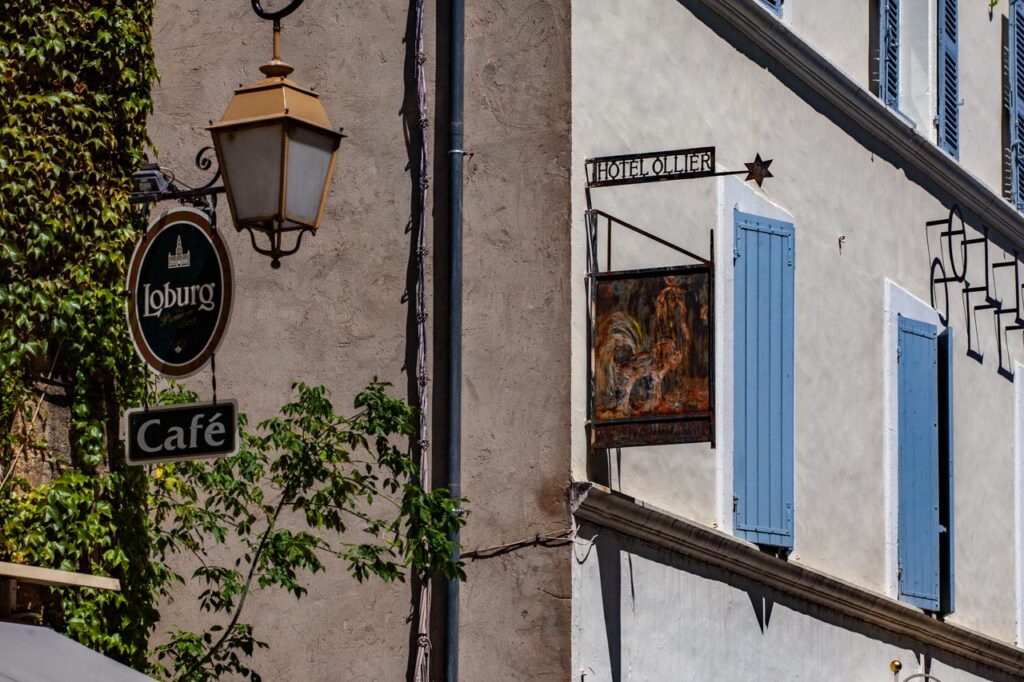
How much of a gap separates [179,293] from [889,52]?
26.3 ft

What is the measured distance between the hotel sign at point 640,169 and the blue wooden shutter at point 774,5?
2197mm

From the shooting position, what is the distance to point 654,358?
36.4ft

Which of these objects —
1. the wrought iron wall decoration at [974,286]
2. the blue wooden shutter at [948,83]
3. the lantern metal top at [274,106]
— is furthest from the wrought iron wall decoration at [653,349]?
the blue wooden shutter at [948,83]

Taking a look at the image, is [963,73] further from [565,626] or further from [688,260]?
[565,626]

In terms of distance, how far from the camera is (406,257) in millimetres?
11461

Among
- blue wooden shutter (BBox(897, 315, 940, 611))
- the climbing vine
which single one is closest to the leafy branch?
the climbing vine

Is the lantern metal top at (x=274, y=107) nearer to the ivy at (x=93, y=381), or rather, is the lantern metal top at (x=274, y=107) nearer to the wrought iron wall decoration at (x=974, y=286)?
the ivy at (x=93, y=381)

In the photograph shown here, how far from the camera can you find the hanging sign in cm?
837

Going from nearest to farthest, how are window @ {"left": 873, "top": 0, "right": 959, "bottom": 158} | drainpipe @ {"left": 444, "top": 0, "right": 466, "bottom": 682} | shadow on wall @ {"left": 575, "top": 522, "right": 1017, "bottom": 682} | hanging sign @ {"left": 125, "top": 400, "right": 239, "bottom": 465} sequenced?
hanging sign @ {"left": 125, "top": 400, "right": 239, "bottom": 465}, drainpipe @ {"left": 444, "top": 0, "right": 466, "bottom": 682}, shadow on wall @ {"left": 575, "top": 522, "right": 1017, "bottom": 682}, window @ {"left": 873, "top": 0, "right": 959, "bottom": 158}

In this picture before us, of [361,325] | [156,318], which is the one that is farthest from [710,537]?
[156,318]

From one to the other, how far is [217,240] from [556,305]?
9.44ft

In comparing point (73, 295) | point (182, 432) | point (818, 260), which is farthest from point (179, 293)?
point (818, 260)

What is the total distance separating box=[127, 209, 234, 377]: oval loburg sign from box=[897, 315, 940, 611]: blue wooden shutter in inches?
289

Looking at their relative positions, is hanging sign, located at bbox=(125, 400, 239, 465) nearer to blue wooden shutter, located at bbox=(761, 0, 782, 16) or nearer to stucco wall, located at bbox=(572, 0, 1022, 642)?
stucco wall, located at bbox=(572, 0, 1022, 642)
